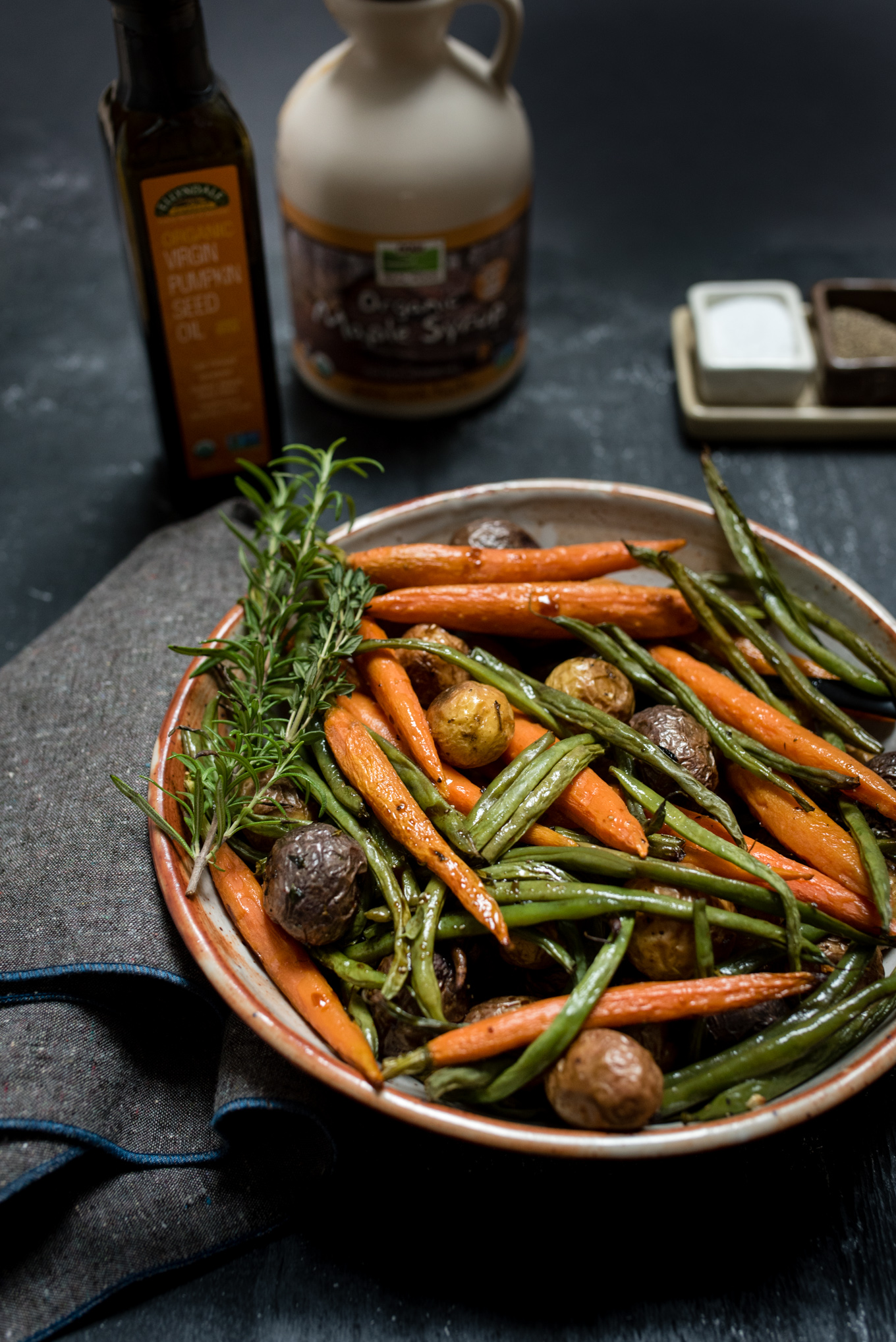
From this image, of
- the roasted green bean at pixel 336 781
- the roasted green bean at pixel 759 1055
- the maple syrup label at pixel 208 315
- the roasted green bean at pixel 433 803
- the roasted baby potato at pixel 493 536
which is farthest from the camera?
the maple syrup label at pixel 208 315

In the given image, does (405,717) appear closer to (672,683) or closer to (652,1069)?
(672,683)

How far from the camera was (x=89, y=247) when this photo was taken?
3846 millimetres

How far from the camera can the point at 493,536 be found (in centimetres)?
A: 212

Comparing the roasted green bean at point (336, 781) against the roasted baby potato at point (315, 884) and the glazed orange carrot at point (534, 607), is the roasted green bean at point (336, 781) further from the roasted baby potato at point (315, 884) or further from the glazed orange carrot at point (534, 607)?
the glazed orange carrot at point (534, 607)

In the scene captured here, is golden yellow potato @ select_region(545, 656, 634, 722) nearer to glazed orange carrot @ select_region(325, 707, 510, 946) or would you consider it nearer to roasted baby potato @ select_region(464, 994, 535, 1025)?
glazed orange carrot @ select_region(325, 707, 510, 946)

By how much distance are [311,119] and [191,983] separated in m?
2.08

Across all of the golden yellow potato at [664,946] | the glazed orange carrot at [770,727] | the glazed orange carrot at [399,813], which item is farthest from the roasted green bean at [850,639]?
the glazed orange carrot at [399,813]

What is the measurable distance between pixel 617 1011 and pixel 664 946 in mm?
125

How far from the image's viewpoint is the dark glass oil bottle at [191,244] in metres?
2.19

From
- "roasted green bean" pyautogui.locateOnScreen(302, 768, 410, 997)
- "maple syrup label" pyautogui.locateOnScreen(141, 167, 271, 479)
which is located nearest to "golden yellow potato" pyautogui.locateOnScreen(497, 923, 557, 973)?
"roasted green bean" pyautogui.locateOnScreen(302, 768, 410, 997)

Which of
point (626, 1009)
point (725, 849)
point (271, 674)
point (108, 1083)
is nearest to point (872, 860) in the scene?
point (725, 849)

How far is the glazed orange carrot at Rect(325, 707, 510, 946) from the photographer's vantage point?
1.54m

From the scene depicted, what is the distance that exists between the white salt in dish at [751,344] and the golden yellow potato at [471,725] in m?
1.74

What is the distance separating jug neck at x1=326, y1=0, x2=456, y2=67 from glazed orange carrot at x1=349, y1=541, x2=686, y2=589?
1.35 m
